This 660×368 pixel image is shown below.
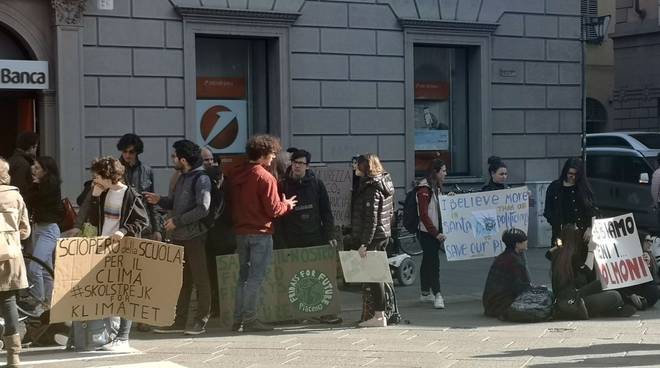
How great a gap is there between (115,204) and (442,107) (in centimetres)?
1081

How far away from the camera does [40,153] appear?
15.6 m

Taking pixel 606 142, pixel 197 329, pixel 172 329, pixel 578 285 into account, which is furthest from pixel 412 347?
pixel 606 142

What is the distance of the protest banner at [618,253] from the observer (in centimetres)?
1166

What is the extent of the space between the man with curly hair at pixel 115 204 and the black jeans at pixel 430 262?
3.84 meters

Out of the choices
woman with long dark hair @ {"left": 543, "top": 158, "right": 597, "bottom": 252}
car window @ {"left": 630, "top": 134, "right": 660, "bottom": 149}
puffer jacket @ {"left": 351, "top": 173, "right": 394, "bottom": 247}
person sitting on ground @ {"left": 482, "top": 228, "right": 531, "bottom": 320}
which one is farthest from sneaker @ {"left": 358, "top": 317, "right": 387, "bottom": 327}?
car window @ {"left": 630, "top": 134, "right": 660, "bottom": 149}

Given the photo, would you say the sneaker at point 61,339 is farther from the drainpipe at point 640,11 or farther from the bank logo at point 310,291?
the drainpipe at point 640,11

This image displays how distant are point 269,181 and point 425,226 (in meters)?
2.38

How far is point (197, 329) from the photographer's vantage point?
10711mm

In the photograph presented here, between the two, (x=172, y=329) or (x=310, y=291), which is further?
(x=310, y=291)

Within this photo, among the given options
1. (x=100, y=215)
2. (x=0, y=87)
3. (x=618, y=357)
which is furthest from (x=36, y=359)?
(x=0, y=87)

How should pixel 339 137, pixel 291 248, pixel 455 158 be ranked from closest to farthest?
pixel 291 248 < pixel 339 137 < pixel 455 158

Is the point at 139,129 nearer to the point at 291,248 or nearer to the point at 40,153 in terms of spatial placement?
the point at 40,153

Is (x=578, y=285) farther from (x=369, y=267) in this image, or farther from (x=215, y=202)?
(x=215, y=202)

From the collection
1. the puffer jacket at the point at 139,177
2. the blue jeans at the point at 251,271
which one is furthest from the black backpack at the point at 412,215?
the puffer jacket at the point at 139,177
